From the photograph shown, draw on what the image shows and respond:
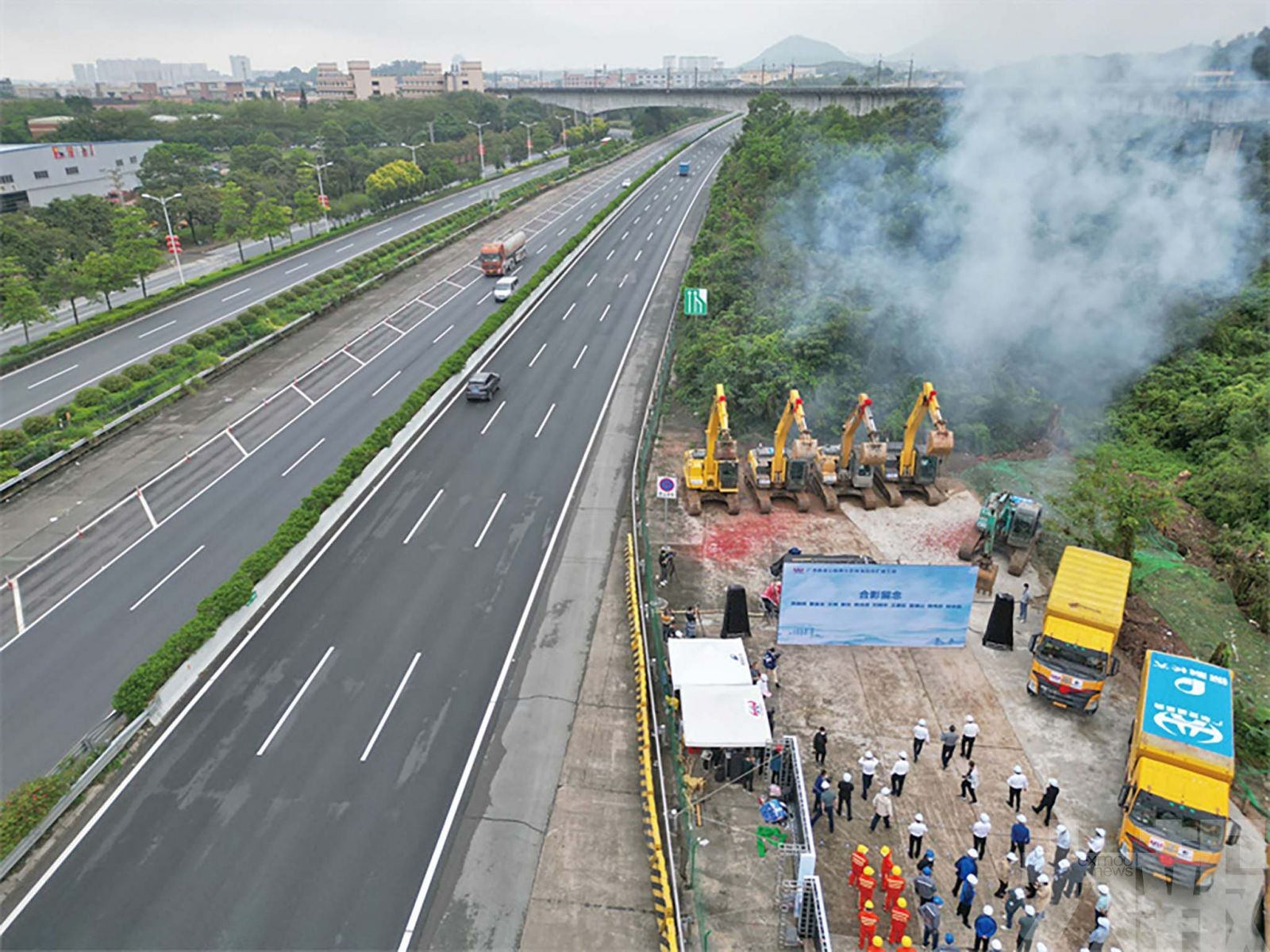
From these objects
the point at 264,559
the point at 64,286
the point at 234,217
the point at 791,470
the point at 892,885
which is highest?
the point at 234,217

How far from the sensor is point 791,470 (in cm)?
2720

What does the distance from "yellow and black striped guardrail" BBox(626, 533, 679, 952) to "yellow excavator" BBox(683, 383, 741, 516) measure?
5.31 m

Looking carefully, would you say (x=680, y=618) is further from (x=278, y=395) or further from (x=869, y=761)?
(x=278, y=395)

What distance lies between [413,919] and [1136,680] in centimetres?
1782

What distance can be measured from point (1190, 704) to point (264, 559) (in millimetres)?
23074

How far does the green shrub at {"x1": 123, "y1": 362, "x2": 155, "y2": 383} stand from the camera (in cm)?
3694

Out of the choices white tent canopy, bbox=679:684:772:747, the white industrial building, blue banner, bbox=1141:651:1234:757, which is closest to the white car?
white tent canopy, bbox=679:684:772:747

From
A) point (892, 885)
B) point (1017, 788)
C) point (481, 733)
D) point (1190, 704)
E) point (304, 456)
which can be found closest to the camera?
point (892, 885)

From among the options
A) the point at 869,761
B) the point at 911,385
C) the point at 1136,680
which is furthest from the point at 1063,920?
the point at 911,385

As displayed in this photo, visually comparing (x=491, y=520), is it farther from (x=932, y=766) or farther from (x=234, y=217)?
(x=234, y=217)

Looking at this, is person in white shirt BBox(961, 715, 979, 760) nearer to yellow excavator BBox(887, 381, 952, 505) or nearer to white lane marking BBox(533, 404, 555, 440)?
yellow excavator BBox(887, 381, 952, 505)

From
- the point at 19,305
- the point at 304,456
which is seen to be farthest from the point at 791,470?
the point at 19,305

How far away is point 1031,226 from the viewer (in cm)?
3928

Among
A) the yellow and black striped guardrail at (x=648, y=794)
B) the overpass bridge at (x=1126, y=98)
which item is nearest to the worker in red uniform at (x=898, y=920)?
the yellow and black striped guardrail at (x=648, y=794)
